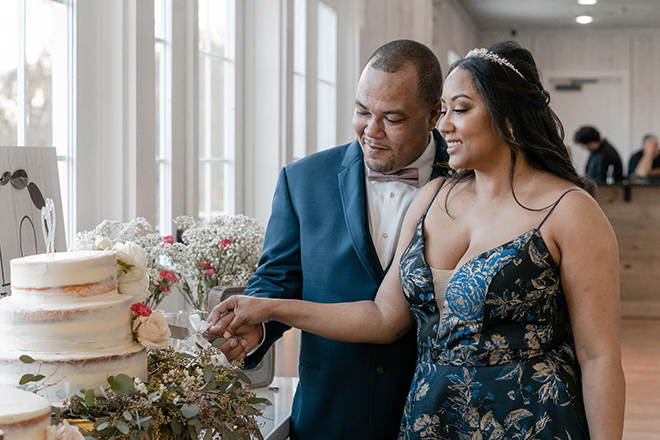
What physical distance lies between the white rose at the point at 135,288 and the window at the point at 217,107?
1.76 meters

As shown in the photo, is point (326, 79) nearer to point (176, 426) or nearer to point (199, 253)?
point (199, 253)

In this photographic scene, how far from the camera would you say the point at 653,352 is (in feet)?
17.6

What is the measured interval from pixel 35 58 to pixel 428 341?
1.25 m

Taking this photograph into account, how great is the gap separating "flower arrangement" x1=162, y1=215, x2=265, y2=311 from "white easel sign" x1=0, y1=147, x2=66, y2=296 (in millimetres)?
595

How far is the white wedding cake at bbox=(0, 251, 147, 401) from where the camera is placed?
930mm

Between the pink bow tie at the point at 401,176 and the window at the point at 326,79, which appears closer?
the pink bow tie at the point at 401,176

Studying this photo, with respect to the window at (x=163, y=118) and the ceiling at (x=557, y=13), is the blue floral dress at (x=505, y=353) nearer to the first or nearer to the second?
the window at (x=163, y=118)

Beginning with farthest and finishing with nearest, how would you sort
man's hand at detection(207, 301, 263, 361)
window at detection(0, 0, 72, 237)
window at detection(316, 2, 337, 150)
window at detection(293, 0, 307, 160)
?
window at detection(316, 2, 337, 150) < window at detection(293, 0, 307, 160) < window at detection(0, 0, 72, 237) < man's hand at detection(207, 301, 263, 361)

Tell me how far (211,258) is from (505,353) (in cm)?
97

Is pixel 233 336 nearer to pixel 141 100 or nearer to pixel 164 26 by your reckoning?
pixel 141 100

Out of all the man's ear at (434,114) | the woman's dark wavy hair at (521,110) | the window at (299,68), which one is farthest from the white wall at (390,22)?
the woman's dark wavy hair at (521,110)

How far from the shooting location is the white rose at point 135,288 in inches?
42.5

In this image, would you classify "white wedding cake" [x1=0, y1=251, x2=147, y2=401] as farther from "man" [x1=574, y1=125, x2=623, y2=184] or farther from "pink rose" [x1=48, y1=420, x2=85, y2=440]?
"man" [x1=574, y1=125, x2=623, y2=184]

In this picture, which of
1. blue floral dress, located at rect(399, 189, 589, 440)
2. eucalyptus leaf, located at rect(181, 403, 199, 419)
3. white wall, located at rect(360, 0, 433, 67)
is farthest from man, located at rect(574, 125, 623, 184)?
eucalyptus leaf, located at rect(181, 403, 199, 419)
